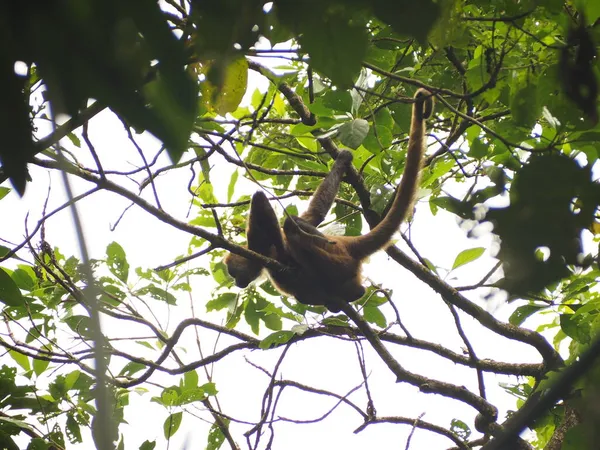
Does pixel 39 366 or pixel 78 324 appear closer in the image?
pixel 39 366

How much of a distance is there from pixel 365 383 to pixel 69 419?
83.4 inches

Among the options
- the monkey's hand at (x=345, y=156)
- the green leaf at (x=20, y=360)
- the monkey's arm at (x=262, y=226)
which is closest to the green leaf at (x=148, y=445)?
the green leaf at (x=20, y=360)

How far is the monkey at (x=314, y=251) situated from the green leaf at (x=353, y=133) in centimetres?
141

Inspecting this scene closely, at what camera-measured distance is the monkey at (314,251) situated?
4.70 meters

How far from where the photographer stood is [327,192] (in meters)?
4.91

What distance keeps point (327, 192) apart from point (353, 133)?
188 centimetres

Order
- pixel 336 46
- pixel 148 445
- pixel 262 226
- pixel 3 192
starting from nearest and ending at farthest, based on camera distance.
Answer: pixel 336 46, pixel 3 192, pixel 148 445, pixel 262 226

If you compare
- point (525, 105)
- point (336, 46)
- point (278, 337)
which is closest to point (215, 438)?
point (278, 337)

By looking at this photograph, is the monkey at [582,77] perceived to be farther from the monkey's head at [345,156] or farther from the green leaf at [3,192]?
the green leaf at [3,192]

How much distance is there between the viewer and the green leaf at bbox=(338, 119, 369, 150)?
299 centimetres

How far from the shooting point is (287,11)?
881 millimetres

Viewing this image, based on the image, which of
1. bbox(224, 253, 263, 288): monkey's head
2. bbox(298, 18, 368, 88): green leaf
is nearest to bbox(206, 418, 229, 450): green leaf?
bbox(224, 253, 263, 288): monkey's head

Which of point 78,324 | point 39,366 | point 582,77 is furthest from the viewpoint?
point 78,324

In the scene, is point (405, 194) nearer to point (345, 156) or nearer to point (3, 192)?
point (345, 156)
